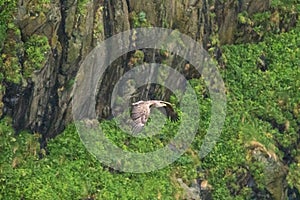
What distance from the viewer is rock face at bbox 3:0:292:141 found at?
40.9ft

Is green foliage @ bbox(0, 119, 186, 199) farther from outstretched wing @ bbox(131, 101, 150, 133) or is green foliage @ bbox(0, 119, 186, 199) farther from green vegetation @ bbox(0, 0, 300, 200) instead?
outstretched wing @ bbox(131, 101, 150, 133)

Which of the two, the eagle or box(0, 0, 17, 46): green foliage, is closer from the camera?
box(0, 0, 17, 46): green foliage

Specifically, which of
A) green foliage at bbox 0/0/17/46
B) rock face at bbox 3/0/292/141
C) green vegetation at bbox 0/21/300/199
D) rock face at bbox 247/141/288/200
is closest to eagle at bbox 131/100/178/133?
green vegetation at bbox 0/21/300/199

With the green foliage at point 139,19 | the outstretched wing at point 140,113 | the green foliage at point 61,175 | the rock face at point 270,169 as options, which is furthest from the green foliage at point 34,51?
the rock face at point 270,169

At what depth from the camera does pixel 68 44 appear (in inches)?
510

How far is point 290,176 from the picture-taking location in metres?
16.8

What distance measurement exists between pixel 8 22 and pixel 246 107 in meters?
7.16

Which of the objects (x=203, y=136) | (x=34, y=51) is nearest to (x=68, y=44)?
(x=34, y=51)

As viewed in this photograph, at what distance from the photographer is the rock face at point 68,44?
1246 cm

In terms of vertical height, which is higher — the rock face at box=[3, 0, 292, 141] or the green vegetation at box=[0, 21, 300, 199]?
the rock face at box=[3, 0, 292, 141]

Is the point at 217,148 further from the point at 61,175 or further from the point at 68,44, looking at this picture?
the point at 68,44

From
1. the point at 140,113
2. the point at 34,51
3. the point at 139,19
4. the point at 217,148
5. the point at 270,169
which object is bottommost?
the point at 270,169

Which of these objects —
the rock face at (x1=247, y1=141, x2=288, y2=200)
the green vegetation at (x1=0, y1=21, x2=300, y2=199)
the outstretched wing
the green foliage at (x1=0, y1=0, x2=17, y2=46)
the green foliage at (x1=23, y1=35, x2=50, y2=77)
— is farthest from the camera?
the rock face at (x1=247, y1=141, x2=288, y2=200)

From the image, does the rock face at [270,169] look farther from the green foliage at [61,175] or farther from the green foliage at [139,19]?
the green foliage at [139,19]
